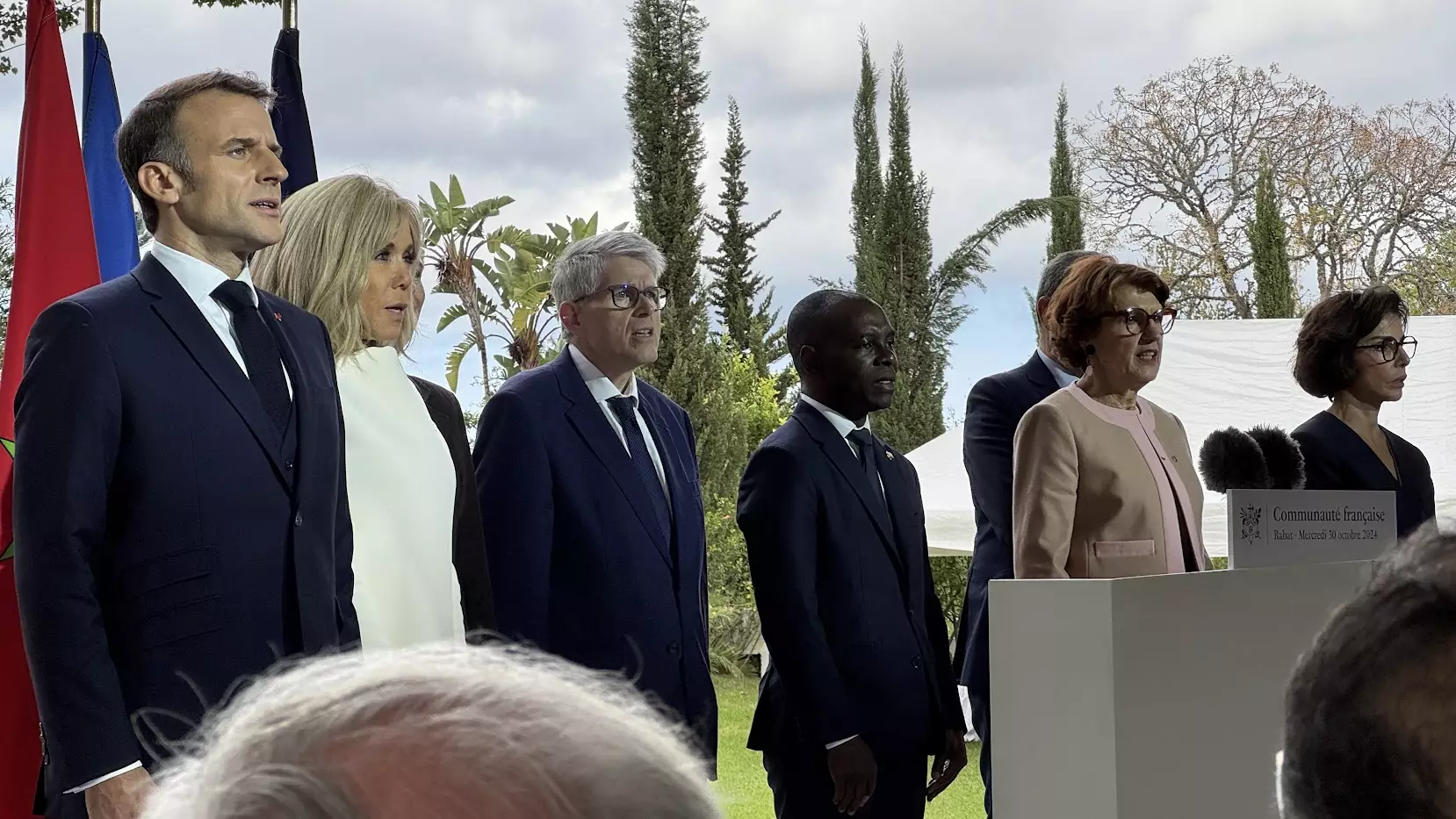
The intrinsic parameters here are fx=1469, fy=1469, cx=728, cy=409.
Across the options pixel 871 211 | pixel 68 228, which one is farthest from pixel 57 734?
pixel 871 211

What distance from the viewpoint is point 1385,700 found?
758 mm

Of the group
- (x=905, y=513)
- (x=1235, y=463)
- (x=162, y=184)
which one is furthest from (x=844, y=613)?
(x=162, y=184)

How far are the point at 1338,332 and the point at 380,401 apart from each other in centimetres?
306

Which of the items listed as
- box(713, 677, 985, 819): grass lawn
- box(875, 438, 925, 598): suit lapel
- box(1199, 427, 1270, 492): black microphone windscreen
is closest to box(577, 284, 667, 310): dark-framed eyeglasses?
box(875, 438, 925, 598): suit lapel

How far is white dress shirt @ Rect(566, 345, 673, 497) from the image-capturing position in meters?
3.71

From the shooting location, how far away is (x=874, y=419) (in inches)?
797

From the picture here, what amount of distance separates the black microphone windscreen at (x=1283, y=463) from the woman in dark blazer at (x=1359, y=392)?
60 cm

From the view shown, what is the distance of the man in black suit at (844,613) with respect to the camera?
12.2 feet

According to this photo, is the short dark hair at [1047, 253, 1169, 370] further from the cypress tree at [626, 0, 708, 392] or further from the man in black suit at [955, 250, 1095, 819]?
the cypress tree at [626, 0, 708, 392]

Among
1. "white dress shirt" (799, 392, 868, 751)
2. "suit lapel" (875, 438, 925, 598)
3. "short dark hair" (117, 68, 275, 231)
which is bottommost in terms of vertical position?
"suit lapel" (875, 438, 925, 598)

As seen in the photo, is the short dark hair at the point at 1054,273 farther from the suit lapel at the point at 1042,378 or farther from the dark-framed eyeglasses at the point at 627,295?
the dark-framed eyeglasses at the point at 627,295

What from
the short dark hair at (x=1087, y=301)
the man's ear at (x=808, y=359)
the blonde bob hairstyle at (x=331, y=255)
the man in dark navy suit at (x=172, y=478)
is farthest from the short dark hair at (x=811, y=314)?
the man in dark navy suit at (x=172, y=478)

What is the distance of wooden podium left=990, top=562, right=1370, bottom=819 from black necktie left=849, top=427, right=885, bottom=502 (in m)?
1.05

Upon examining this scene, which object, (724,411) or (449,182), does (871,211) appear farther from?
(724,411)
